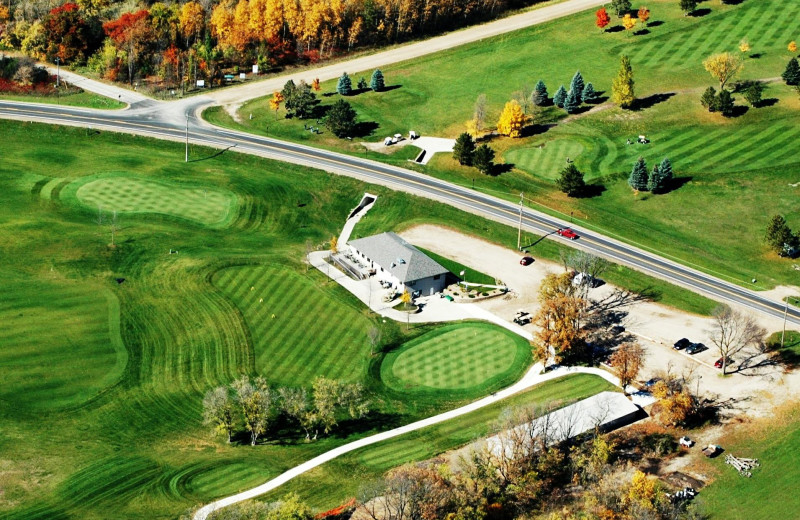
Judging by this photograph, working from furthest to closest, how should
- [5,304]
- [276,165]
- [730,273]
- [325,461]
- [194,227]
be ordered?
[276,165]
[194,227]
[730,273]
[5,304]
[325,461]

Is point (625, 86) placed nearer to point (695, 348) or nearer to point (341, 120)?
point (341, 120)

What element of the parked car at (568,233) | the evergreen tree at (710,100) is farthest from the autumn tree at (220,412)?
the evergreen tree at (710,100)

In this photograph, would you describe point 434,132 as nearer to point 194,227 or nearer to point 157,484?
point 194,227

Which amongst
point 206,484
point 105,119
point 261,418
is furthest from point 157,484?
point 105,119

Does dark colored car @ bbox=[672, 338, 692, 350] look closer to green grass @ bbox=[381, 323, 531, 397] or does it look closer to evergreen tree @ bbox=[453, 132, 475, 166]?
green grass @ bbox=[381, 323, 531, 397]

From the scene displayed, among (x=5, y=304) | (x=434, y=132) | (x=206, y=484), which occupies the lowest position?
(x=206, y=484)

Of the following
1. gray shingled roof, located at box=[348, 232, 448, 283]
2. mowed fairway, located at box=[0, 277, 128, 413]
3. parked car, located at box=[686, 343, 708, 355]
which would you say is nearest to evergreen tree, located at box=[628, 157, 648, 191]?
gray shingled roof, located at box=[348, 232, 448, 283]

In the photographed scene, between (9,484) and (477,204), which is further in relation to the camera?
(477,204)

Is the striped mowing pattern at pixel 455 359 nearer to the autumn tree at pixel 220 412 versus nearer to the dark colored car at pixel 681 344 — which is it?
the dark colored car at pixel 681 344
